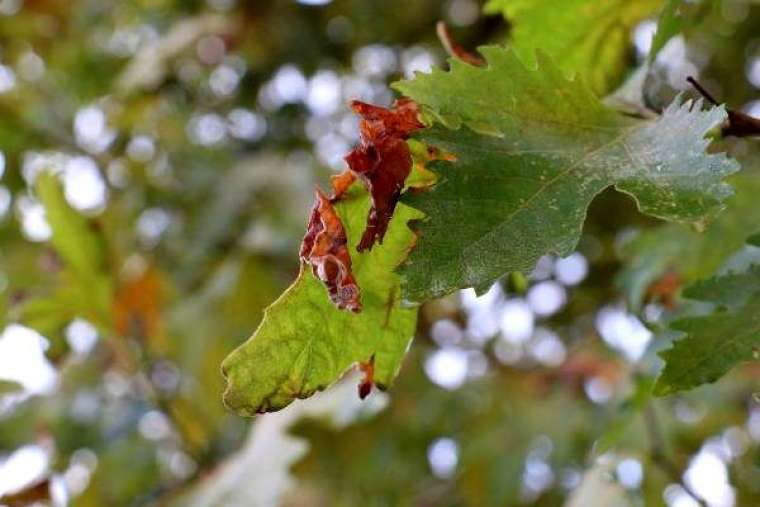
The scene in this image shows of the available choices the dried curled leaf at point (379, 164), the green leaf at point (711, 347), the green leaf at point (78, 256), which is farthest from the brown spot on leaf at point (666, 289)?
the green leaf at point (78, 256)

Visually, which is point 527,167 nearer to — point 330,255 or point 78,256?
point 330,255

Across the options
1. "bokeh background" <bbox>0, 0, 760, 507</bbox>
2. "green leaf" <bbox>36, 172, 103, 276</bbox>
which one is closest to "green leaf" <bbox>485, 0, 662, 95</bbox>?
"bokeh background" <bbox>0, 0, 760, 507</bbox>

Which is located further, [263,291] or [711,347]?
[263,291]

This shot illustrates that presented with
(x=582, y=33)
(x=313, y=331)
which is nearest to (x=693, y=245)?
(x=582, y=33)

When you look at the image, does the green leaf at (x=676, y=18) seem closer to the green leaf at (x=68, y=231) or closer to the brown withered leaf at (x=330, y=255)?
the brown withered leaf at (x=330, y=255)

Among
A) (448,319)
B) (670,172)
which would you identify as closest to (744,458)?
(448,319)

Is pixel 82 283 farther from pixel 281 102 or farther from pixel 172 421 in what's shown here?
pixel 281 102
